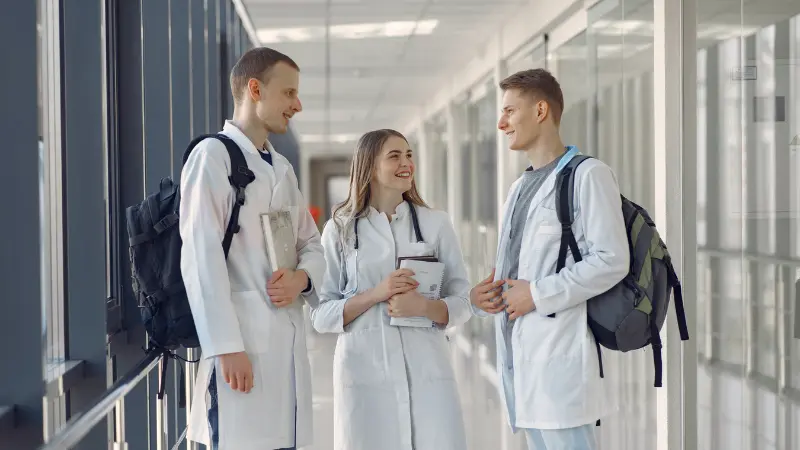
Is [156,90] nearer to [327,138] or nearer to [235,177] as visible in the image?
[235,177]

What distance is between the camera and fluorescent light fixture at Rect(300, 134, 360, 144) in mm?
20141

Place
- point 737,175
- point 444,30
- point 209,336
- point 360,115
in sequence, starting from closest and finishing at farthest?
point 209,336, point 737,175, point 444,30, point 360,115

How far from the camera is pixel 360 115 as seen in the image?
1570 centimetres

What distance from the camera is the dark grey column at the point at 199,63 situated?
15.5 ft

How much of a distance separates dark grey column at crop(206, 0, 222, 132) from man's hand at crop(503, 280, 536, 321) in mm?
3057

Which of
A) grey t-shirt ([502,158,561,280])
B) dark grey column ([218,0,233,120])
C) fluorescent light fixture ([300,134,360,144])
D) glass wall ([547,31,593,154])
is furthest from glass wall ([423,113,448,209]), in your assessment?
grey t-shirt ([502,158,561,280])

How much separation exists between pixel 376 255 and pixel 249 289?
1.85 ft

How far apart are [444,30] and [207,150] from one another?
608 cm

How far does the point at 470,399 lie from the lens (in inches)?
261

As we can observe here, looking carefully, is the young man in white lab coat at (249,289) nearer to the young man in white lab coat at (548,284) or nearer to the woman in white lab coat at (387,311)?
the woman in white lab coat at (387,311)

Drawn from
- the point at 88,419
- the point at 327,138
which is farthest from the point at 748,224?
the point at 327,138

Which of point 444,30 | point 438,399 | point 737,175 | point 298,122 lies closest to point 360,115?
point 298,122

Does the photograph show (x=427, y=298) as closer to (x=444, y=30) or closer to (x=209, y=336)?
(x=209, y=336)

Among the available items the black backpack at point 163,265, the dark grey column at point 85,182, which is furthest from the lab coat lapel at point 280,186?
the dark grey column at point 85,182
